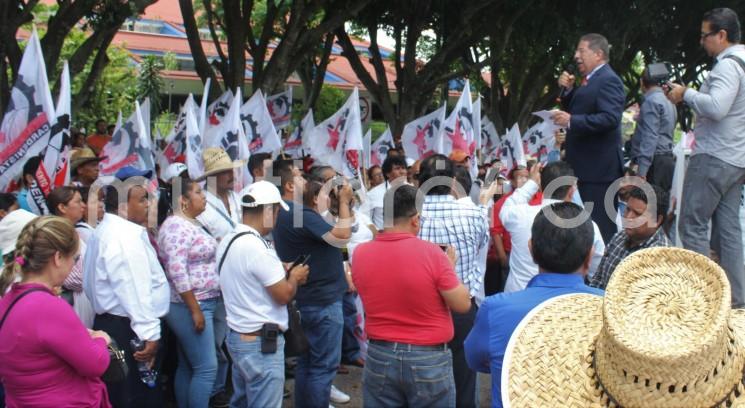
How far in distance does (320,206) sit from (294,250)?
0.41m

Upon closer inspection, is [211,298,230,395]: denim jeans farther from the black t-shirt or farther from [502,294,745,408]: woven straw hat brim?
[502,294,745,408]: woven straw hat brim

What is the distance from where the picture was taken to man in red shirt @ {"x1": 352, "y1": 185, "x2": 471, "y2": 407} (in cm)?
446

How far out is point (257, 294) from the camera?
4.94 meters

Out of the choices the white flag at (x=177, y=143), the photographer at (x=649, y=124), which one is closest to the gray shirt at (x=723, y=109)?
the photographer at (x=649, y=124)

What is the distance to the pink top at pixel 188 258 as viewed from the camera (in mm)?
5359

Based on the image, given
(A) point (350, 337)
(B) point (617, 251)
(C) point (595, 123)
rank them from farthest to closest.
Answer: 1. (A) point (350, 337)
2. (C) point (595, 123)
3. (B) point (617, 251)

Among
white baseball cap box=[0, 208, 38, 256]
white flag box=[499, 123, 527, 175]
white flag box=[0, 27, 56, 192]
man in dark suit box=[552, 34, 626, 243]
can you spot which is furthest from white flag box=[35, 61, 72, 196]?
white flag box=[499, 123, 527, 175]

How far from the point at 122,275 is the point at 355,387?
2.72m

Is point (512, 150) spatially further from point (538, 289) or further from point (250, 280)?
point (538, 289)

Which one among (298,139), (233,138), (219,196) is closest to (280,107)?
(298,139)

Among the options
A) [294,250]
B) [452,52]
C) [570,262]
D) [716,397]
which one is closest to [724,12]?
[570,262]

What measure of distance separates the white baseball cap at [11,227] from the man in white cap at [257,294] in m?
1.28

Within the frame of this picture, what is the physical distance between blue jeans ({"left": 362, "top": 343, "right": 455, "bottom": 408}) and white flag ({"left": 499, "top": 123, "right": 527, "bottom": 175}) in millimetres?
7963

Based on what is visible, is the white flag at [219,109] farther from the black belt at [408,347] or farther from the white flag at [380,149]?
the black belt at [408,347]
